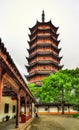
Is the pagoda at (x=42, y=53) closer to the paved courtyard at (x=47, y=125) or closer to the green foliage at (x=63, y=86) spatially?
the green foliage at (x=63, y=86)

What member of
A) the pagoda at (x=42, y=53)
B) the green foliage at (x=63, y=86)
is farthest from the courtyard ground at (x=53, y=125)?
the pagoda at (x=42, y=53)

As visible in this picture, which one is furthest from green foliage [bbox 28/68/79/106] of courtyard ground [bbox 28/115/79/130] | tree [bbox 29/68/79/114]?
courtyard ground [bbox 28/115/79/130]

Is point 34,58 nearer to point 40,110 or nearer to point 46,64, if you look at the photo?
point 46,64

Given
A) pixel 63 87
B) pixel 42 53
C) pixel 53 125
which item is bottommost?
pixel 53 125

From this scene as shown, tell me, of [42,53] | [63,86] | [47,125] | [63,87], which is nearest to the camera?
[47,125]

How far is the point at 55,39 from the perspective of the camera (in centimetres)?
6806

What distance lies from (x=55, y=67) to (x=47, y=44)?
8.07 metres

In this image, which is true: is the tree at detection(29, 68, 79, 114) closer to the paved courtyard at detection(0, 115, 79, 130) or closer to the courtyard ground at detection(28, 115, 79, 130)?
the courtyard ground at detection(28, 115, 79, 130)

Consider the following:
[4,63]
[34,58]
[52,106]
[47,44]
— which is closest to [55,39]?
[47,44]

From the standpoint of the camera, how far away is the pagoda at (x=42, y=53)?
2421 inches

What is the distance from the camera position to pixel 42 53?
6306 cm

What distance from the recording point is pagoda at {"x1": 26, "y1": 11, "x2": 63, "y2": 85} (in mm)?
61500

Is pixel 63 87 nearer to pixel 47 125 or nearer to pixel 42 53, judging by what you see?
pixel 42 53

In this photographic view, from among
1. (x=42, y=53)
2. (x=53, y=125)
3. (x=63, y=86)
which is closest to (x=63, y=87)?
(x=63, y=86)
